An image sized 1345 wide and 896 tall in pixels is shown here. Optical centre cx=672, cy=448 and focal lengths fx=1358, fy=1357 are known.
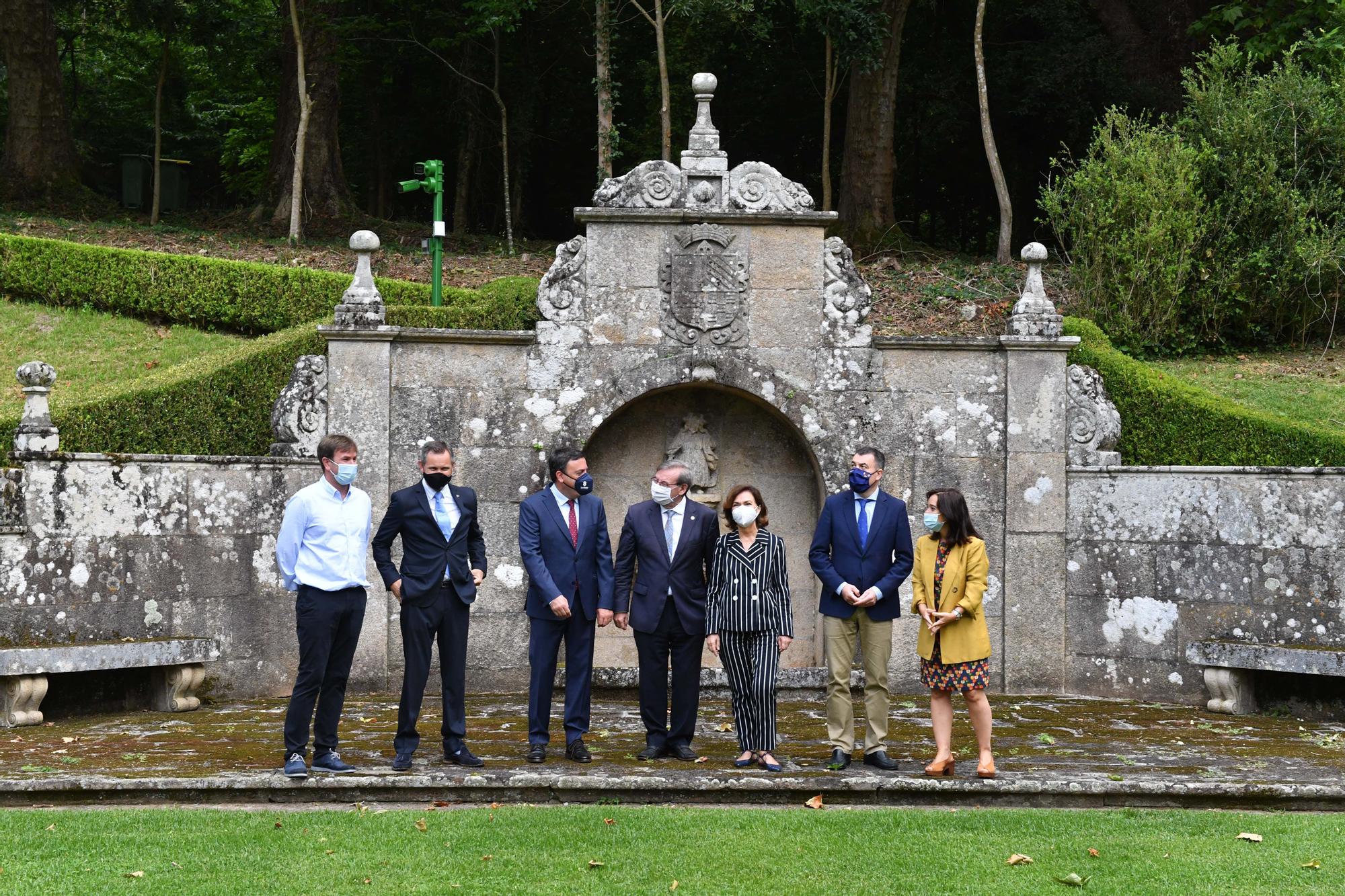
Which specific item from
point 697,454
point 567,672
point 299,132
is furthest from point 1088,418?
point 299,132

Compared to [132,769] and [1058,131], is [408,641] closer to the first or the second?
[132,769]

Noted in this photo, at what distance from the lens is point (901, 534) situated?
7449 mm

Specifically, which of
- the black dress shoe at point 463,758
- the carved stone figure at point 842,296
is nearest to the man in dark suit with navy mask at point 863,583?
the black dress shoe at point 463,758

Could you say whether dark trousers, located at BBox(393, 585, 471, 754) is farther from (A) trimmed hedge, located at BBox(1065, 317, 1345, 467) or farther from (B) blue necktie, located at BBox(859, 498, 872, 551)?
(A) trimmed hedge, located at BBox(1065, 317, 1345, 467)

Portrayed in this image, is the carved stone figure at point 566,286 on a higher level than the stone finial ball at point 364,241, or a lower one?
lower

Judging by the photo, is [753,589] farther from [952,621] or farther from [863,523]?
[952,621]

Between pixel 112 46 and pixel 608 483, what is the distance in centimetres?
2417

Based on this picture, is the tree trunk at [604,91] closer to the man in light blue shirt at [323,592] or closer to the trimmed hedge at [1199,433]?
the trimmed hedge at [1199,433]

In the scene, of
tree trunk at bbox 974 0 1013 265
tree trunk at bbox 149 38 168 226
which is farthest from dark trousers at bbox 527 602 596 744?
tree trunk at bbox 149 38 168 226

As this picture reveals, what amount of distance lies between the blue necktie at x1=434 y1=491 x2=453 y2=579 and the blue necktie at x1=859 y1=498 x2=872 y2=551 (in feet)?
7.32

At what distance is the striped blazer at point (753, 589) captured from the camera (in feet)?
24.0

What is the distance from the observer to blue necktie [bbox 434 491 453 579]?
736cm

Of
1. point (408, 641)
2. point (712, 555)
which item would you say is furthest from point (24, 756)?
point (712, 555)

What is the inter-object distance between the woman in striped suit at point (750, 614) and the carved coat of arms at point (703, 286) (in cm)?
302
